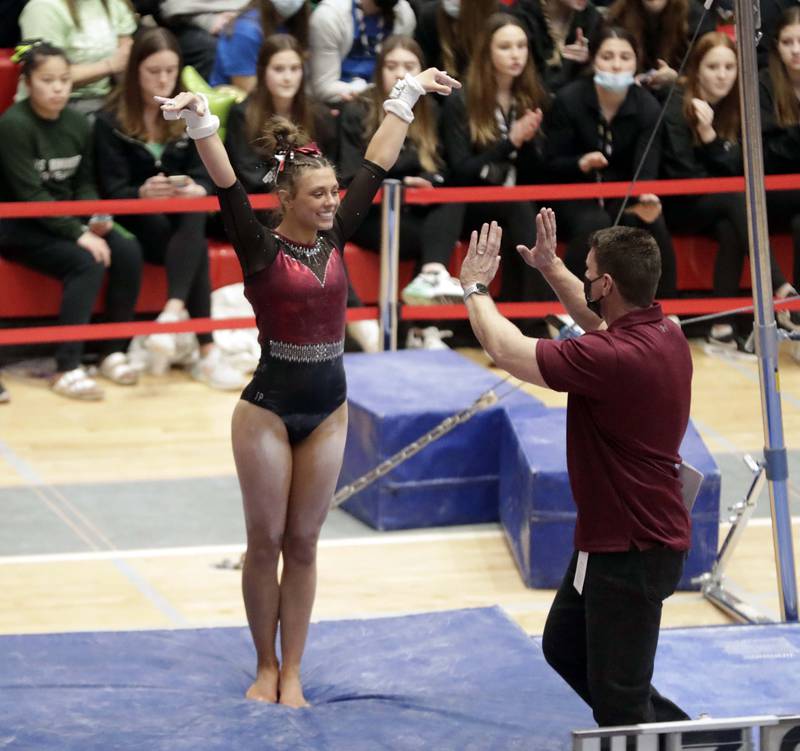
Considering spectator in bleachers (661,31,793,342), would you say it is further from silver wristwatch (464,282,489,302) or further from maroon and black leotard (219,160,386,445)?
silver wristwatch (464,282,489,302)

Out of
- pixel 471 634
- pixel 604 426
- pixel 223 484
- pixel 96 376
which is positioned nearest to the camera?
pixel 604 426

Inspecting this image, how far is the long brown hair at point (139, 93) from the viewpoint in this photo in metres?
6.93

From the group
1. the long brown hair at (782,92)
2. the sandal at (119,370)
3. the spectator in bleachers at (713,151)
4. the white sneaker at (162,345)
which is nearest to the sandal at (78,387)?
the sandal at (119,370)

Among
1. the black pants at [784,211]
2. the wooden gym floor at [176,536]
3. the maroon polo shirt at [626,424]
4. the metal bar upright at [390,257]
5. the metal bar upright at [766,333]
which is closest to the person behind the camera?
the maroon polo shirt at [626,424]

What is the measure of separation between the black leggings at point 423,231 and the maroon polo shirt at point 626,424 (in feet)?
12.7

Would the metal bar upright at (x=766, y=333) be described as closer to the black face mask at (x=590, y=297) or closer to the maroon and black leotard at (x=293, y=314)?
the black face mask at (x=590, y=297)

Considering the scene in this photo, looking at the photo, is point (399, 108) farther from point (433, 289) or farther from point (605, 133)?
point (605, 133)

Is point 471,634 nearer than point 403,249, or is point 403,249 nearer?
point 471,634

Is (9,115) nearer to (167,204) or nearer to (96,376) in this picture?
(167,204)

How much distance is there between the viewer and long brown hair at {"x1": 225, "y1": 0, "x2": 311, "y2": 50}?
7547mm

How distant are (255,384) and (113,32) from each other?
4.01m

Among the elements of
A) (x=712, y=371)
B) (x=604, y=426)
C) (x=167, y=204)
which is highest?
(x=604, y=426)

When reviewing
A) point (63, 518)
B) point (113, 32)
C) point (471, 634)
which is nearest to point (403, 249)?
point (113, 32)

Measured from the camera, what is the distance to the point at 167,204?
6859 mm
